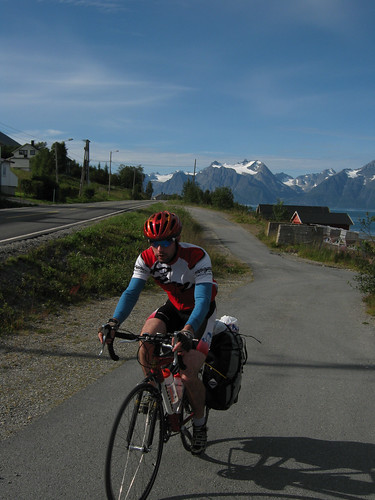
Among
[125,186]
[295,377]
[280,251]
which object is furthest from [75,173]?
[295,377]

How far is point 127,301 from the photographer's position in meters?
3.53

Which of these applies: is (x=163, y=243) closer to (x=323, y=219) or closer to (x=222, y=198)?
(x=222, y=198)

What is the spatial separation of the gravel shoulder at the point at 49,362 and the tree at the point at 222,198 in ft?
248

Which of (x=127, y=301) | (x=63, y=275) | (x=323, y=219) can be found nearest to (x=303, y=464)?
(x=127, y=301)

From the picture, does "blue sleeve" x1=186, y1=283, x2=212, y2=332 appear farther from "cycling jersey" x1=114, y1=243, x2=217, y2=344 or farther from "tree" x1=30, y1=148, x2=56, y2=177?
"tree" x1=30, y1=148, x2=56, y2=177

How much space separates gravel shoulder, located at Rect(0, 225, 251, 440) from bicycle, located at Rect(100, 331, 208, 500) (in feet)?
4.76

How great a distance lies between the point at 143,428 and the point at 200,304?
99 centimetres

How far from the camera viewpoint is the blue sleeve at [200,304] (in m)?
3.27

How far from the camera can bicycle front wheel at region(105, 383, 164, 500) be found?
2.89 metres

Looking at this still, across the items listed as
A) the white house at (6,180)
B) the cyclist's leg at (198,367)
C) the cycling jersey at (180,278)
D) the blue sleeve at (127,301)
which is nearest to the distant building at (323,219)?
the white house at (6,180)

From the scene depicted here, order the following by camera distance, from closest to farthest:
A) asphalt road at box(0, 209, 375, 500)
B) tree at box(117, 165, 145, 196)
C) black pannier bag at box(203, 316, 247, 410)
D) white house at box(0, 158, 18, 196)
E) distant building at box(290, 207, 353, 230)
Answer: asphalt road at box(0, 209, 375, 500)
black pannier bag at box(203, 316, 247, 410)
white house at box(0, 158, 18, 196)
distant building at box(290, 207, 353, 230)
tree at box(117, 165, 145, 196)

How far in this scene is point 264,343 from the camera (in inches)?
291

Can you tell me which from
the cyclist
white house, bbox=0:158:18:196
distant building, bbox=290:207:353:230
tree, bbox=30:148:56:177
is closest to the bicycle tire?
the cyclist

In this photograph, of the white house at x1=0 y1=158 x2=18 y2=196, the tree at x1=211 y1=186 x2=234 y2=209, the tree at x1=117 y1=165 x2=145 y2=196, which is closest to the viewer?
the white house at x1=0 y1=158 x2=18 y2=196
